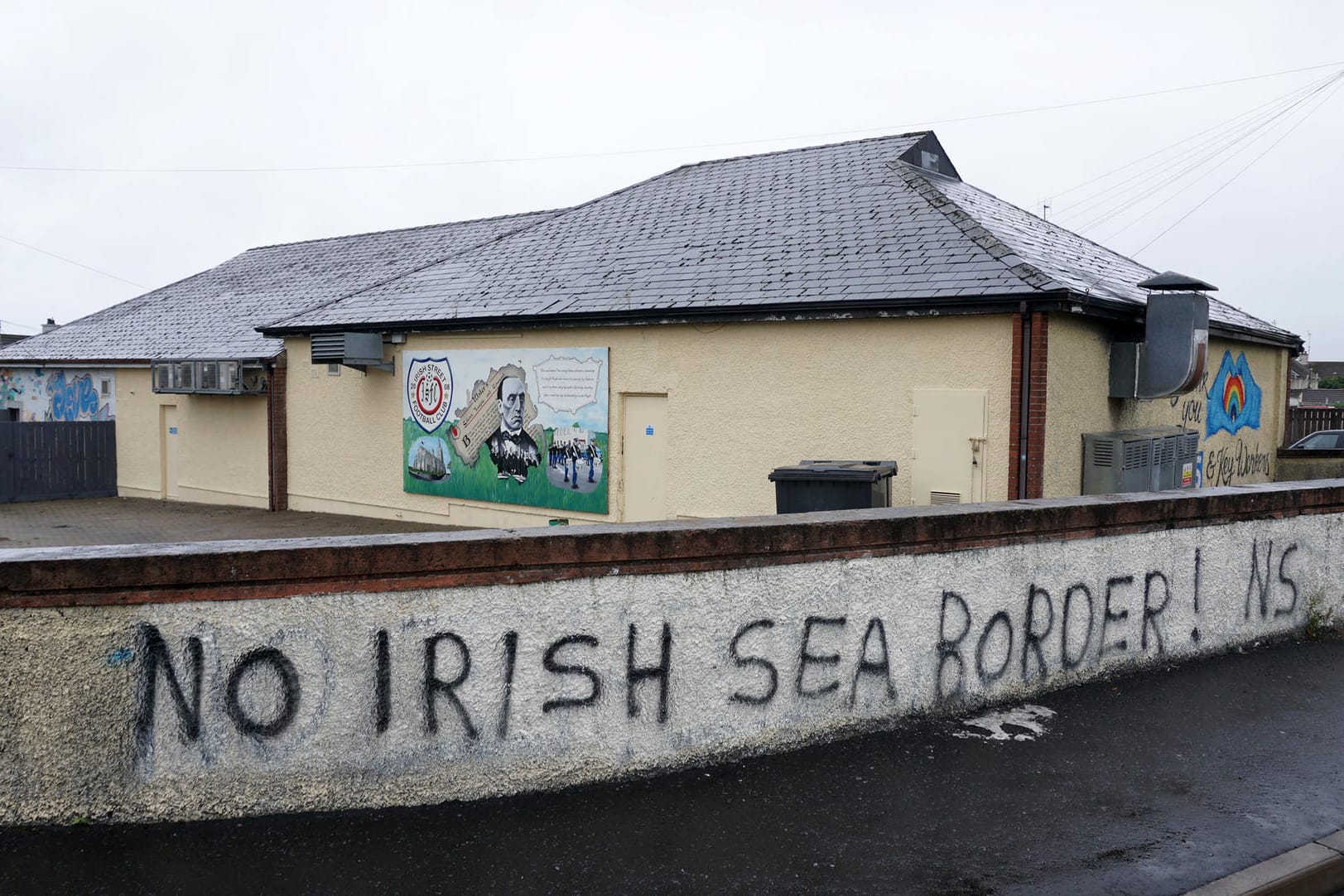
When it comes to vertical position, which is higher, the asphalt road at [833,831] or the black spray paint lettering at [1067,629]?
the black spray paint lettering at [1067,629]

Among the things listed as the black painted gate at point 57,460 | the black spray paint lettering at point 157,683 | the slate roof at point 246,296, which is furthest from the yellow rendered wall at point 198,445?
the black spray paint lettering at point 157,683

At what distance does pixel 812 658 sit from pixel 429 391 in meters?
11.5

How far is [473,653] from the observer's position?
15.8 feet

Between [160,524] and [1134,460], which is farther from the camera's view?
[160,524]

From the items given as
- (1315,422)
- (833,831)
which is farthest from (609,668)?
(1315,422)

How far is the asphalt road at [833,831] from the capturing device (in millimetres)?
4121

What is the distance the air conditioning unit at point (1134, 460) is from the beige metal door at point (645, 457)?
5.08 meters

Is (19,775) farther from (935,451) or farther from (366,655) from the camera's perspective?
(935,451)

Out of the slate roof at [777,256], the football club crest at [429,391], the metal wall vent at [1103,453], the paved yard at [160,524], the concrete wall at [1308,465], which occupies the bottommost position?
the paved yard at [160,524]

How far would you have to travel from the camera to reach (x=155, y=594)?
4426 millimetres

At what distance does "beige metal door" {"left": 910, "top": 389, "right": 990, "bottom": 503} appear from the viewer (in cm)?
1099

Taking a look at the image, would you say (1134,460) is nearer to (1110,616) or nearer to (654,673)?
(1110,616)

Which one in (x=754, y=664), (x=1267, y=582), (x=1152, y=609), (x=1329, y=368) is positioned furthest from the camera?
(x=1329, y=368)

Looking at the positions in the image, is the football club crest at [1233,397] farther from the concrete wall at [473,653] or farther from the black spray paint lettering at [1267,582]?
the concrete wall at [473,653]
